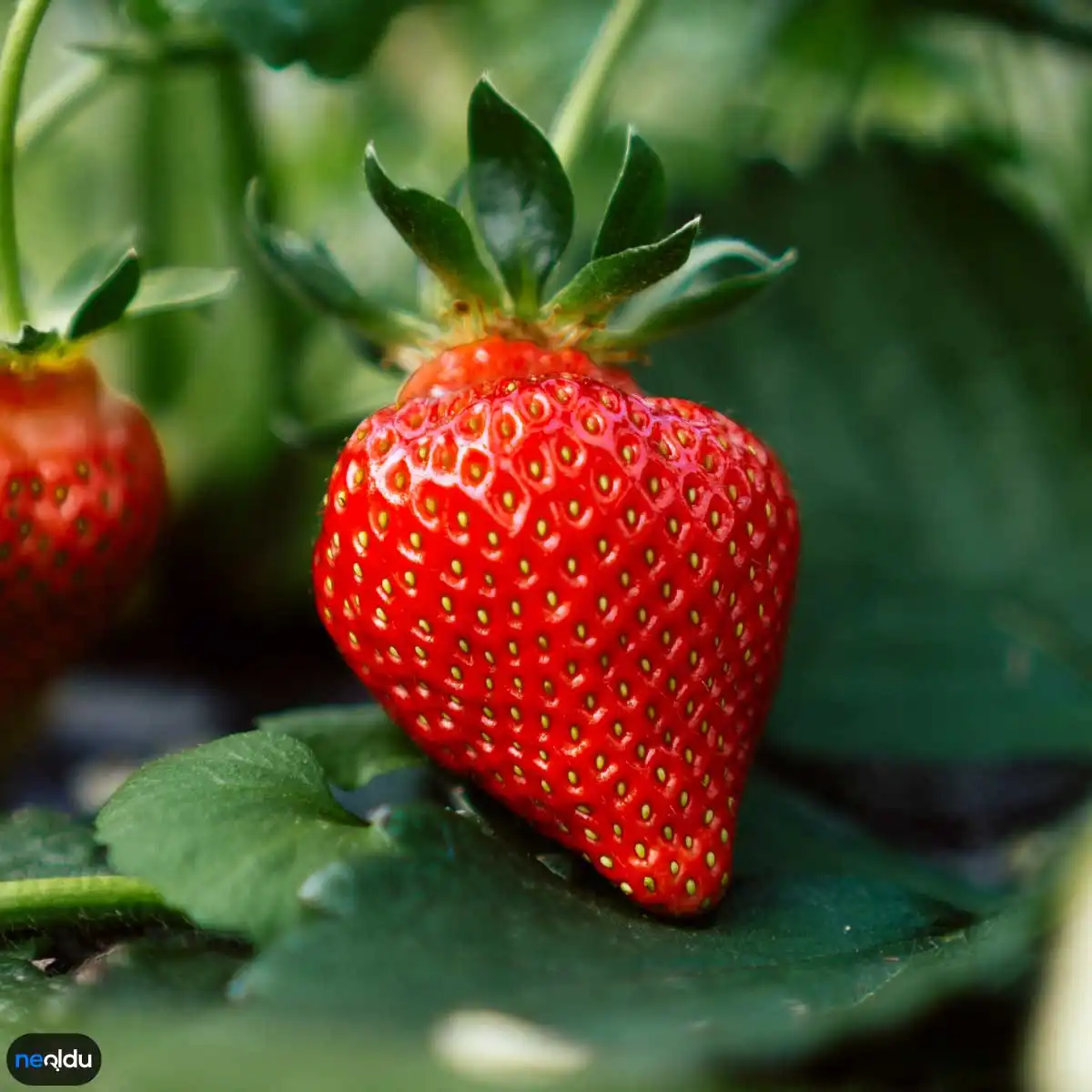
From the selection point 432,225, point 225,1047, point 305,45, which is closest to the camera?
point 225,1047

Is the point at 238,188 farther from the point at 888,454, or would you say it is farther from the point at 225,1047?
the point at 225,1047

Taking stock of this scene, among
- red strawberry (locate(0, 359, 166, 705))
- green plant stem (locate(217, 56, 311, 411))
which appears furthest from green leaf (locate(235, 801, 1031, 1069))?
green plant stem (locate(217, 56, 311, 411))

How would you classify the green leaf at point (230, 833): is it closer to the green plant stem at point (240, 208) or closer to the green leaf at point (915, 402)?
the green leaf at point (915, 402)

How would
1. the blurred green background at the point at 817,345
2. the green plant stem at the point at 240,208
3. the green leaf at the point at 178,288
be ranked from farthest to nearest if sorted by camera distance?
the green plant stem at the point at 240,208, the blurred green background at the point at 817,345, the green leaf at the point at 178,288

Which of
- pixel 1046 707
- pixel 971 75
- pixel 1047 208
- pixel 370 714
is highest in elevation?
pixel 971 75

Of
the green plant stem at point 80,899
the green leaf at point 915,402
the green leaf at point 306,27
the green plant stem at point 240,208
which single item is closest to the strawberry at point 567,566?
the green plant stem at point 80,899

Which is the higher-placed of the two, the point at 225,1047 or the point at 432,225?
the point at 432,225

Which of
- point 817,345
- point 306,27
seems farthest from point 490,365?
point 817,345

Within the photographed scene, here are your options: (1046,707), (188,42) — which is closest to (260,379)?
(188,42)
